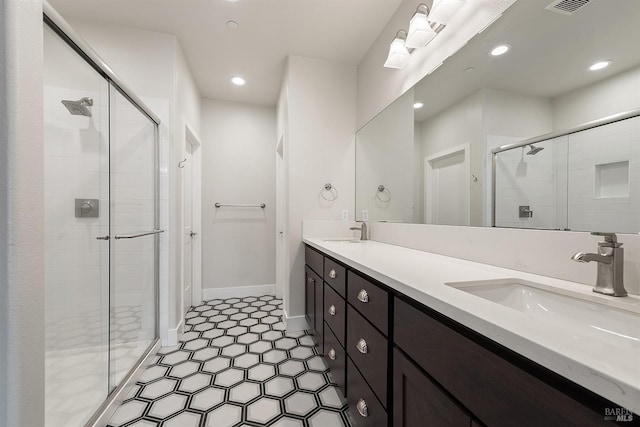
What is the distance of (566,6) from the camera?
82 cm

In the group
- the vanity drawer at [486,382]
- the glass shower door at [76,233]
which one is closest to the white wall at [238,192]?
the glass shower door at [76,233]

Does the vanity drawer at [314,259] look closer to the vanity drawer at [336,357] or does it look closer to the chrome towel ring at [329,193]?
the vanity drawer at [336,357]

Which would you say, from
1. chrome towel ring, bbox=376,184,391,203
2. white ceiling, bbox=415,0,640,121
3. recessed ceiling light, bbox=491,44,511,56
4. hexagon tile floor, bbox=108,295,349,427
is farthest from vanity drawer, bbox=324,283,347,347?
recessed ceiling light, bbox=491,44,511,56

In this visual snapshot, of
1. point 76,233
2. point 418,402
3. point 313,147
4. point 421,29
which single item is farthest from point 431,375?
point 313,147

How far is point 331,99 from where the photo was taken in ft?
7.82

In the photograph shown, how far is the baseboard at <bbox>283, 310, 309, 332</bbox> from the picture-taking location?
2.24 m

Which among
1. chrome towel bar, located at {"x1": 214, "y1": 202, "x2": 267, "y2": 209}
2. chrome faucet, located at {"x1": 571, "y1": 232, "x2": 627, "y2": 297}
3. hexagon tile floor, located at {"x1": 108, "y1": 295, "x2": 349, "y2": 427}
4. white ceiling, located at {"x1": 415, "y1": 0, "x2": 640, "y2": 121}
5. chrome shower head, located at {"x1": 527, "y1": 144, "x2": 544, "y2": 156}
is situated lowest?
hexagon tile floor, located at {"x1": 108, "y1": 295, "x2": 349, "y2": 427}

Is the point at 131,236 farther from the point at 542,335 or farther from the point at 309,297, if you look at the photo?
the point at 542,335

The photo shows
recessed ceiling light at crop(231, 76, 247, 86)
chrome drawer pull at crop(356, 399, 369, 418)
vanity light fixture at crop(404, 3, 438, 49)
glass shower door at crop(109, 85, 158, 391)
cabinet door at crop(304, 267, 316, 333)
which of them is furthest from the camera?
recessed ceiling light at crop(231, 76, 247, 86)

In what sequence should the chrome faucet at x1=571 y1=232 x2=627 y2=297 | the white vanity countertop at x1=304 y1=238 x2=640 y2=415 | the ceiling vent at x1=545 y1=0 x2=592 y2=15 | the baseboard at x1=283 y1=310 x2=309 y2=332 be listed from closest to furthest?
the white vanity countertop at x1=304 y1=238 x2=640 y2=415 → the chrome faucet at x1=571 y1=232 x2=627 y2=297 → the ceiling vent at x1=545 y1=0 x2=592 y2=15 → the baseboard at x1=283 y1=310 x2=309 y2=332

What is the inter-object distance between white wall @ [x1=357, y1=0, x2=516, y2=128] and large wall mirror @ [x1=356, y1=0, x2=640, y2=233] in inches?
2.4

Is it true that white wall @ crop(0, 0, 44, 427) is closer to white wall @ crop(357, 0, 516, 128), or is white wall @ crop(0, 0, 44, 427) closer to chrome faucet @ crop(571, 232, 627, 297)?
chrome faucet @ crop(571, 232, 627, 297)

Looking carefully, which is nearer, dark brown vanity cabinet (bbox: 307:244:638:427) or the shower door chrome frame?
dark brown vanity cabinet (bbox: 307:244:638:427)

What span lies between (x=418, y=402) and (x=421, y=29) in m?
1.69
